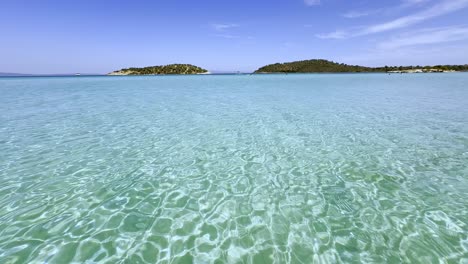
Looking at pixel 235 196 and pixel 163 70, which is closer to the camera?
pixel 235 196

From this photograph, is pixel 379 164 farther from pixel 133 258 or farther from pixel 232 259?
pixel 133 258

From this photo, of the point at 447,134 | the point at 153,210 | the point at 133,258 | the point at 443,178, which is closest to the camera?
the point at 133,258

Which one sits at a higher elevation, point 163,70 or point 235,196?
point 235,196

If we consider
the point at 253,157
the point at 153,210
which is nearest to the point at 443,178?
the point at 253,157

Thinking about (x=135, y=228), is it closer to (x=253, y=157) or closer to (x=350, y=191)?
(x=253, y=157)

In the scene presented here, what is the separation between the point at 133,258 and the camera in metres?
4.53

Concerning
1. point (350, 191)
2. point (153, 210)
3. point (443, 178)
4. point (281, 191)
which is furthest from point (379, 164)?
point (153, 210)

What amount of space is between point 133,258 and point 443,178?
911 centimetres

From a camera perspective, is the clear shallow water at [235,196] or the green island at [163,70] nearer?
the clear shallow water at [235,196]

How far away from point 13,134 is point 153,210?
11804 mm

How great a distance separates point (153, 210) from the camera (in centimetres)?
600

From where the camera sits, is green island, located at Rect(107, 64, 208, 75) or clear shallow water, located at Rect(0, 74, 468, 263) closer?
clear shallow water, located at Rect(0, 74, 468, 263)

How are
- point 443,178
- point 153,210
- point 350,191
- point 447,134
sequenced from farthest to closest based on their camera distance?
1. point 447,134
2. point 443,178
3. point 350,191
4. point 153,210

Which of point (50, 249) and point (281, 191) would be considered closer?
point (50, 249)
